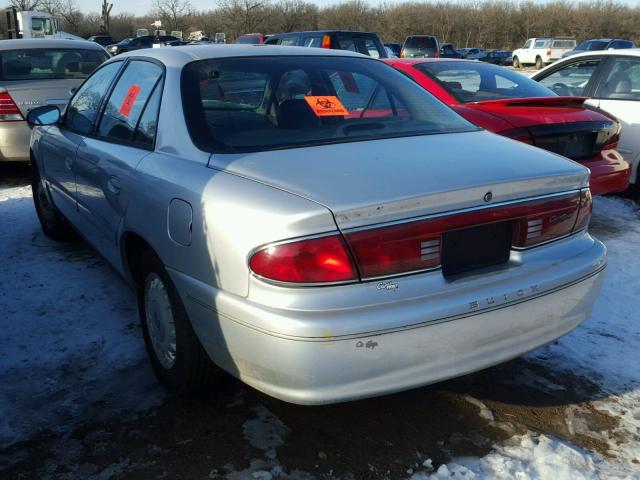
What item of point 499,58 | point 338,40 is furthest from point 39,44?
point 499,58

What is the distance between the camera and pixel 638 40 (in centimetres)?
5184

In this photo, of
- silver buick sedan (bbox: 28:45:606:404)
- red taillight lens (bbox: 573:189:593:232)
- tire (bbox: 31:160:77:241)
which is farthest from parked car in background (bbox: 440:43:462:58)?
red taillight lens (bbox: 573:189:593:232)

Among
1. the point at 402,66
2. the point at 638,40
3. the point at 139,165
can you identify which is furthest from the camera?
the point at 638,40

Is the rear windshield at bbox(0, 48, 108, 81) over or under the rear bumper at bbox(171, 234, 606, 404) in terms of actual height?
over

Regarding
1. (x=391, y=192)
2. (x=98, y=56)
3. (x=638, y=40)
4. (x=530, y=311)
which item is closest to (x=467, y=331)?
(x=530, y=311)

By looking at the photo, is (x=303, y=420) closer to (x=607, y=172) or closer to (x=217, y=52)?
(x=217, y=52)

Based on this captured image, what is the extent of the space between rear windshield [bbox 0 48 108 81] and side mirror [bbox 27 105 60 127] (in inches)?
134

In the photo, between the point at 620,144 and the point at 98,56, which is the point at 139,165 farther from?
the point at 98,56

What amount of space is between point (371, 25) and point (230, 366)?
63.5 m

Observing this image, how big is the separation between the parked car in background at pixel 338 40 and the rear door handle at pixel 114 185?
9.03m

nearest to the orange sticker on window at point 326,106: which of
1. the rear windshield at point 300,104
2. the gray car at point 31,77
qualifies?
the rear windshield at point 300,104

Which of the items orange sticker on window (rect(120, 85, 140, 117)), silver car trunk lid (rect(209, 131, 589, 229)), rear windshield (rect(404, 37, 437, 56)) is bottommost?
rear windshield (rect(404, 37, 437, 56))

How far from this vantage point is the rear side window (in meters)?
3.27

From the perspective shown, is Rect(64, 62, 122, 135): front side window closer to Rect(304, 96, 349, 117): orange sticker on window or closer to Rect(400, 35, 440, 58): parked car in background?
Rect(304, 96, 349, 117): orange sticker on window
